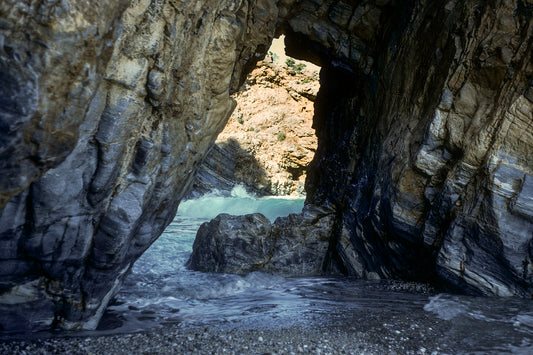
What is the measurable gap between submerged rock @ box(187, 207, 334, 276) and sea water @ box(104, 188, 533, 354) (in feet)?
1.64

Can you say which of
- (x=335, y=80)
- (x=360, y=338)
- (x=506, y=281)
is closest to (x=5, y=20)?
(x=360, y=338)

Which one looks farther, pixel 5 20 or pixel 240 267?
pixel 240 267

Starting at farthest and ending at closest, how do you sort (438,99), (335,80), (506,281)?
(335,80)
(438,99)
(506,281)

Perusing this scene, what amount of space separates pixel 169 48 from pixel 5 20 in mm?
2358

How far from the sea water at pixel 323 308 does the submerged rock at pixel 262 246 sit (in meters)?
0.50

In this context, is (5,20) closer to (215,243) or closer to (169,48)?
(169,48)

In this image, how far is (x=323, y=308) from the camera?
607 cm

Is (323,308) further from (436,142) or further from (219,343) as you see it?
(436,142)

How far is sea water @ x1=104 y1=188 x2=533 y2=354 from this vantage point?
4609 mm

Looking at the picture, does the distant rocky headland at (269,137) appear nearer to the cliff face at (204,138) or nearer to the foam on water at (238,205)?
the foam on water at (238,205)

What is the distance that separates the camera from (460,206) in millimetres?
6980

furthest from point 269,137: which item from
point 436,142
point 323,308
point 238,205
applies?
point 323,308

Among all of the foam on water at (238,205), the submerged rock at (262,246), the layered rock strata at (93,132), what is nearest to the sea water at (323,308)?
the submerged rock at (262,246)

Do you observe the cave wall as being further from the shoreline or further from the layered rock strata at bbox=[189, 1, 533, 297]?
the shoreline
